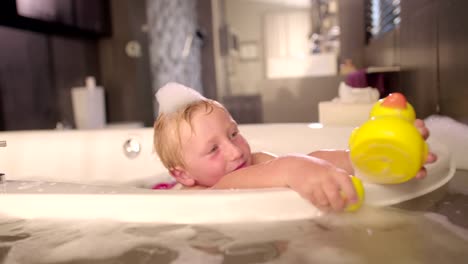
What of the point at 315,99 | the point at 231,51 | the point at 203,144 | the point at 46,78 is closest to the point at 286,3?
the point at 231,51

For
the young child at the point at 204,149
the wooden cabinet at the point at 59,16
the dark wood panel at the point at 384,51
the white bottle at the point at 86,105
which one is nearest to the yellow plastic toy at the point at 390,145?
the young child at the point at 204,149

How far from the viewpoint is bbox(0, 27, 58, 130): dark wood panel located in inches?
112

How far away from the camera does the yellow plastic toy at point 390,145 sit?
740 mm

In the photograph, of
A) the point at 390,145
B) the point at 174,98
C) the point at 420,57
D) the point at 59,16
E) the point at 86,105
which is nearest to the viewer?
the point at 390,145

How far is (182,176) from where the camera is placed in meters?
1.22

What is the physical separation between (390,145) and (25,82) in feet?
9.18

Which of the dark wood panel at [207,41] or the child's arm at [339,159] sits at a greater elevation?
the dark wood panel at [207,41]

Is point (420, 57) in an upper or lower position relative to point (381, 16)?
lower

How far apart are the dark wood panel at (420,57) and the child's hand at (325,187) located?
0.93 metres

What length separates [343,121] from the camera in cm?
180

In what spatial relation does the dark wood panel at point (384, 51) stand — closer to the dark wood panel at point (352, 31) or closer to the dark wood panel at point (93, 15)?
the dark wood panel at point (352, 31)

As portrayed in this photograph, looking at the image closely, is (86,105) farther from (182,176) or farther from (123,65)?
(182,176)

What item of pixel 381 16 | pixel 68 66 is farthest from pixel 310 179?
pixel 68 66

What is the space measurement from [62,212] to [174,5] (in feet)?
11.6
